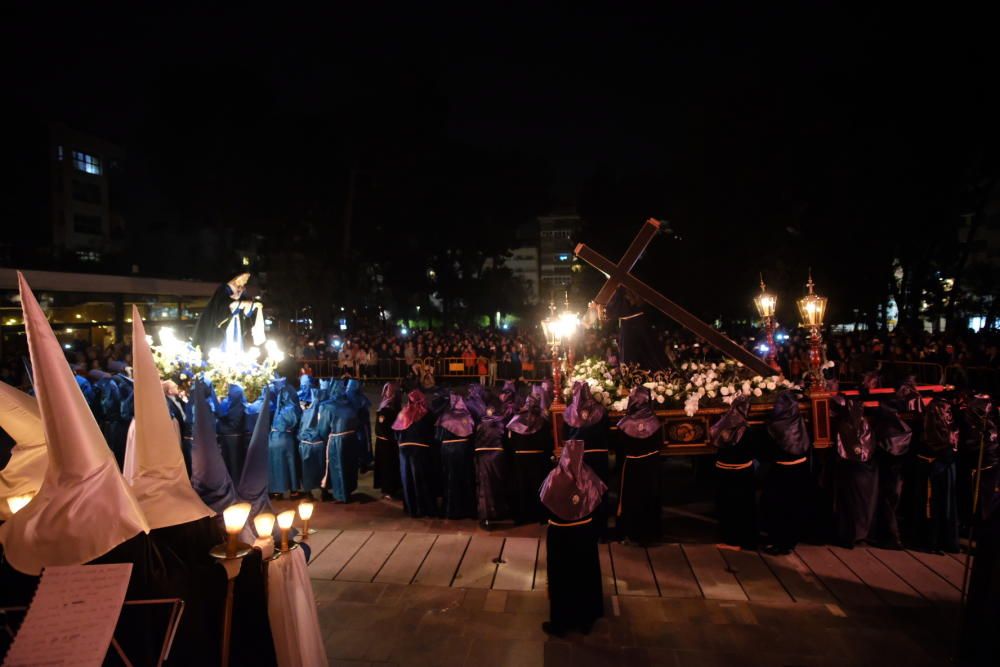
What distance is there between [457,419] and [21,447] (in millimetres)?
4840

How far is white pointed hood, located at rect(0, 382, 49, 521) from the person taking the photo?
13.5 ft

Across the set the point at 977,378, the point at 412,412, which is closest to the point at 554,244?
the point at 977,378

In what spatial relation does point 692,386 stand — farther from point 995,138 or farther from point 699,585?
point 995,138

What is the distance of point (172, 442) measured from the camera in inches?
136

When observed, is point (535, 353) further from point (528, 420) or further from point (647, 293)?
→ point (528, 420)

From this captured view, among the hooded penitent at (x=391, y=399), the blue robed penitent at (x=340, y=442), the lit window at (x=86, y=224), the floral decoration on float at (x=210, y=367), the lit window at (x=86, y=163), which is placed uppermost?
the lit window at (x=86, y=163)

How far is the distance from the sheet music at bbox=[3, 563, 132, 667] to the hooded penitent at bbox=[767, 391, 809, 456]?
6.39m

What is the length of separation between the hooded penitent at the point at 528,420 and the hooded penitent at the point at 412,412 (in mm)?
1426

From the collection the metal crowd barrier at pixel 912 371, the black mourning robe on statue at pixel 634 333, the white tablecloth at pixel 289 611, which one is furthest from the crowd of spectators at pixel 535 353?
the white tablecloth at pixel 289 611

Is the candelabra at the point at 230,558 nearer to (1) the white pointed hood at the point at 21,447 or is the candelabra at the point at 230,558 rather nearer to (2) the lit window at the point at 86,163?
(1) the white pointed hood at the point at 21,447

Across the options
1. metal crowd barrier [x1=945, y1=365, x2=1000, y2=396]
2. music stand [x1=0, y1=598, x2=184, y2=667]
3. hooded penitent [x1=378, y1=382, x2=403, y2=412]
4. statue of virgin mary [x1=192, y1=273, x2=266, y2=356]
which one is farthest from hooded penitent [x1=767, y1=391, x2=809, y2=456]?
metal crowd barrier [x1=945, y1=365, x2=1000, y2=396]

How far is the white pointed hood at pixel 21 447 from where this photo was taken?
410 cm

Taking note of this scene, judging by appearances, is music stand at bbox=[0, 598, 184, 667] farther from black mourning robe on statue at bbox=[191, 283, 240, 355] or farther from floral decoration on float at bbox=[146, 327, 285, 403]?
black mourning robe on statue at bbox=[191, 283, 240, 355]

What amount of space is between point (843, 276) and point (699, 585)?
773 inches
